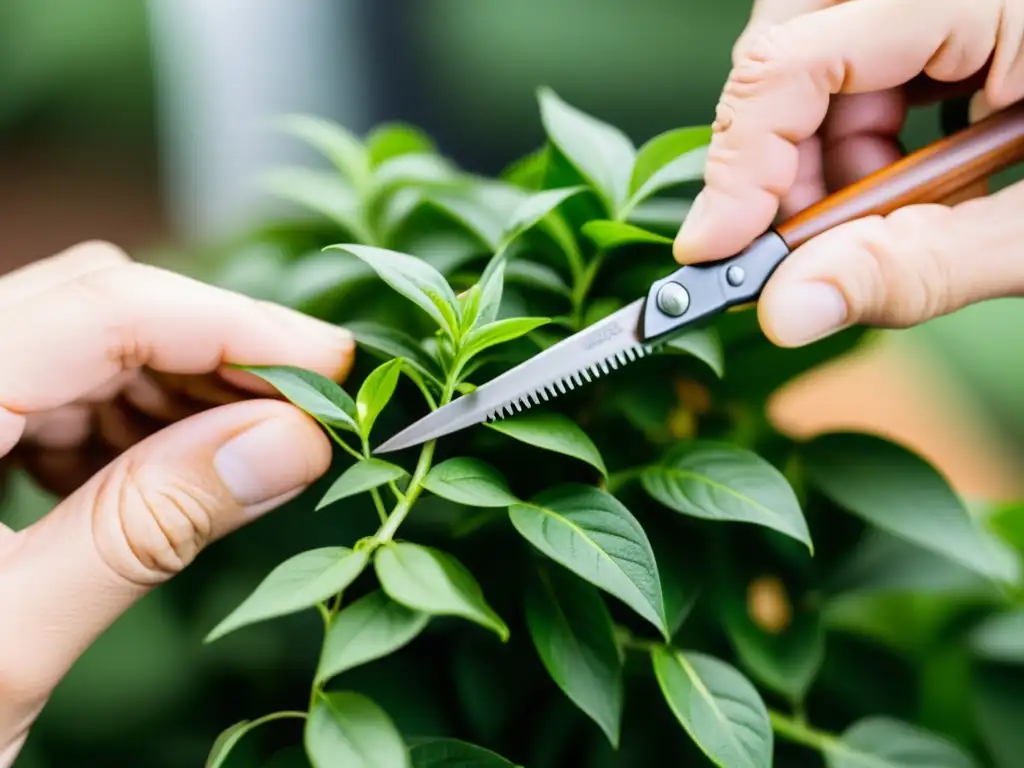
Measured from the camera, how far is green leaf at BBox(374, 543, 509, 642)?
31cm

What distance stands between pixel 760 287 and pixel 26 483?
0.52 metres

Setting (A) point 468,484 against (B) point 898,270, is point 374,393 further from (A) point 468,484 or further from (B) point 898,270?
(B) point 898,270

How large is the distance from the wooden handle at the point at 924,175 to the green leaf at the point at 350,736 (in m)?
0.28

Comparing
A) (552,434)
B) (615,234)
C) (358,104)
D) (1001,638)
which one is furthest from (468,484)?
(358,104)

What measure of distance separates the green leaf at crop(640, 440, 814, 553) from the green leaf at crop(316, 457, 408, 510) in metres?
0.13

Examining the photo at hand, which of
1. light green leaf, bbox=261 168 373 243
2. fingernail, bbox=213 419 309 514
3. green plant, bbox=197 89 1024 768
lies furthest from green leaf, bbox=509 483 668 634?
light green leaf, bbox=261 168 373 243

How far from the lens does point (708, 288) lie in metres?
0.43

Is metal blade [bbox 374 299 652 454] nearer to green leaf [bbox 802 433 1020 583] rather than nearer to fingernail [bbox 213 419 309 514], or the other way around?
fingernail [bbox 213 419 309 514]

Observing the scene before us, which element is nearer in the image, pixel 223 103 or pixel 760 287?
pixel 760 287

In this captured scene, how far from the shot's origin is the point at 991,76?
46cm

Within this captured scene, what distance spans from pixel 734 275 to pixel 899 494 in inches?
6.0

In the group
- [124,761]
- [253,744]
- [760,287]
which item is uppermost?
[760,287]

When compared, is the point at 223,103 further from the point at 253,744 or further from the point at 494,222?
the point at 253,744

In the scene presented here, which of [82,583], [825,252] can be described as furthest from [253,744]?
[825,252]
